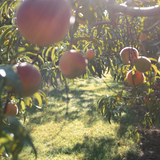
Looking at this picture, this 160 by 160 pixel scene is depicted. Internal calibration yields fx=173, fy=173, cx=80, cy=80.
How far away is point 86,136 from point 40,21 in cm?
418

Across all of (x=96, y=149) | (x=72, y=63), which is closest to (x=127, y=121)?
(x=96, y=149)

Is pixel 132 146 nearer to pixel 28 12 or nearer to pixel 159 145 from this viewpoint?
pixel 159 145

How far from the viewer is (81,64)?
2.29ft

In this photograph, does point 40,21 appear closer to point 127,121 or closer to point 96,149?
point 96,149

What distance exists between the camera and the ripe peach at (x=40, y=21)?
57 cm

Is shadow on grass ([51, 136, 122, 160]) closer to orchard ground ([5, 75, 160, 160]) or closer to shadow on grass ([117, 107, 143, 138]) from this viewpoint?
orchard ground ([5, 75, 160, 160])

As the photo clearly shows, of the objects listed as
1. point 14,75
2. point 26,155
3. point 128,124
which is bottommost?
point 128,124

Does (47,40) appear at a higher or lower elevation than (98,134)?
higher

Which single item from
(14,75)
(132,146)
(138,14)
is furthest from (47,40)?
(132,146)

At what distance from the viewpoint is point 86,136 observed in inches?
173

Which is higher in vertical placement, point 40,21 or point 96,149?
point 40,21

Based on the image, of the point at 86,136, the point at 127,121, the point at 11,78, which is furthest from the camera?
the point at 127,121

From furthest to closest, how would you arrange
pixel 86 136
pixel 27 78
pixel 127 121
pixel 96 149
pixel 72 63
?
pixel 127 121 → pixel 86 136 → pixel 96 149 → pixel 72 63 → pixel 27 78

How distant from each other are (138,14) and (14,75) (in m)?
0.60
